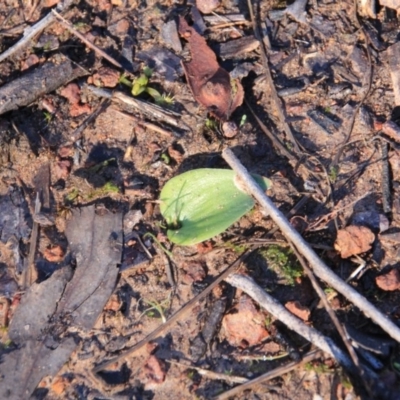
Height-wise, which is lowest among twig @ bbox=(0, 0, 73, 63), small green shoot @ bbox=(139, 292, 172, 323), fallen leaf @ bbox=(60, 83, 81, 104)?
small green shoot @ bbox=(139, 292, 172, 323)

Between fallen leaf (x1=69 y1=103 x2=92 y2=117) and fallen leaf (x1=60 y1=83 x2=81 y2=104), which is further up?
fallen leaf (x1=60 y1=83 x2=81 y2=104)

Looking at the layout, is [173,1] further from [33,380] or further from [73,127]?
[33,380]

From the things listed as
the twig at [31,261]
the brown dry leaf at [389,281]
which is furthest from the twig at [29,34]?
the brown dry leaf at [389,281]

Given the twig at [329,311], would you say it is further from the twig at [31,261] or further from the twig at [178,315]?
the twig at [31,261]

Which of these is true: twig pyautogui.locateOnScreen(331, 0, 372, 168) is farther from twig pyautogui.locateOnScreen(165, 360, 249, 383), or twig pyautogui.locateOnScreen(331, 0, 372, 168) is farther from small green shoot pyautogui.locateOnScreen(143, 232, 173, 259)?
twig pyautogui.locateOnScreen(165, 360, 249, 383)

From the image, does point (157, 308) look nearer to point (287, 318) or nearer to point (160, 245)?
point (160, 245)

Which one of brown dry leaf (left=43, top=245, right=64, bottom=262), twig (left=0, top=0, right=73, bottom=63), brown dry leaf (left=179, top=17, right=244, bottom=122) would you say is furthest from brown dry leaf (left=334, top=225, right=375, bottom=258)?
twig (left=0, top=0, right=73, bottom=63)

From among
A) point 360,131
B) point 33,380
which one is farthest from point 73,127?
point 360,131

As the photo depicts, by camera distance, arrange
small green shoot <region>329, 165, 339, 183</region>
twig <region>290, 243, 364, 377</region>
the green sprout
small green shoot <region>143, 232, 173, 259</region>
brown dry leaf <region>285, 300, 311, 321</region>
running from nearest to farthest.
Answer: twig <region>290, 243, 364, 377</region> → brown dry leaf <region>285, 300, 311, 321</region> → small green shoot <region>143, 232, 173, 259</region> → small green shoot <region>329, 165, 339, 183</region> → the green sprout
